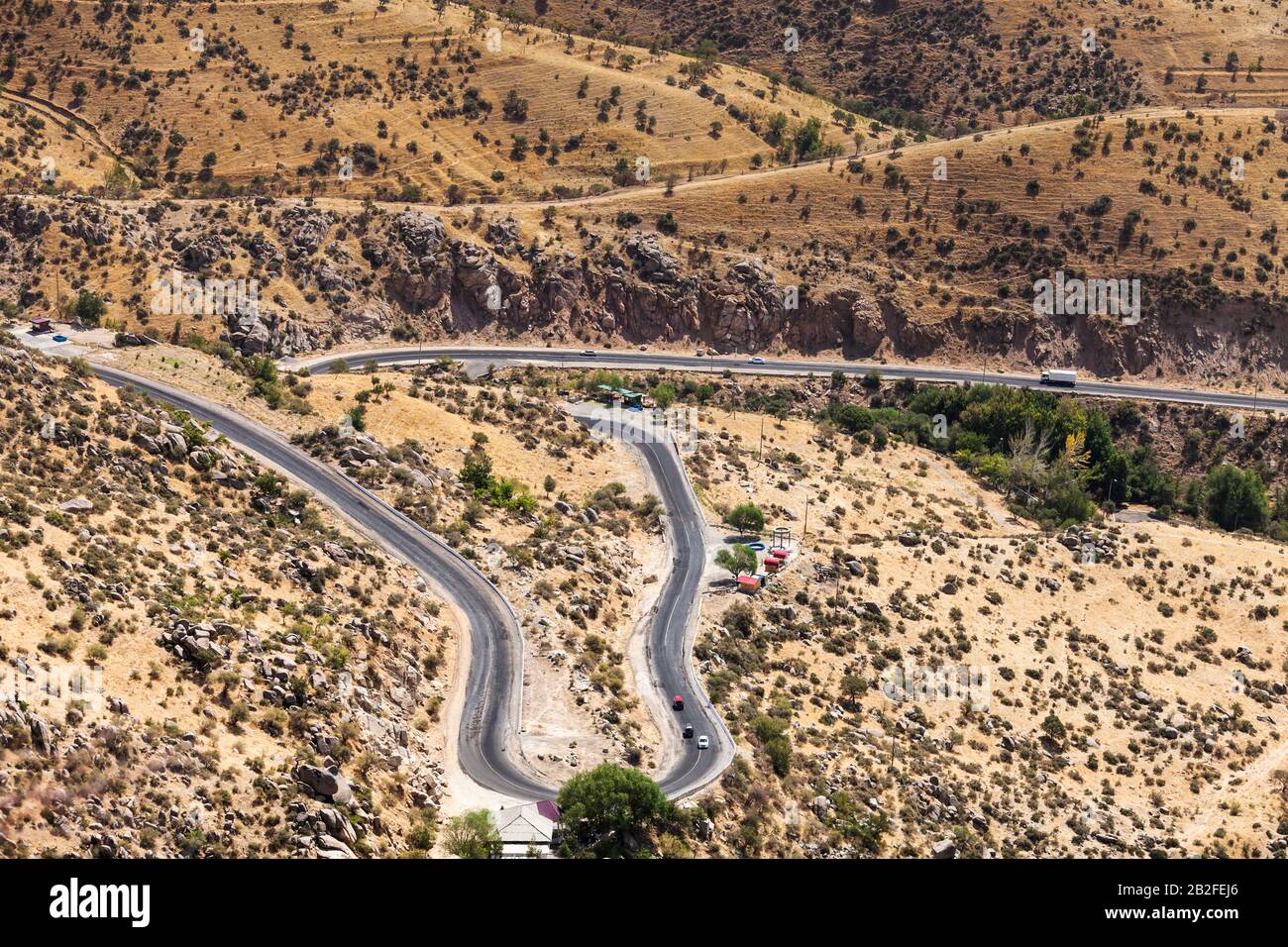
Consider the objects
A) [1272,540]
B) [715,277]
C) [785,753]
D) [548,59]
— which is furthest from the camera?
[548,59]

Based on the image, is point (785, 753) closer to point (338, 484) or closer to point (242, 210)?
point (338, 484)

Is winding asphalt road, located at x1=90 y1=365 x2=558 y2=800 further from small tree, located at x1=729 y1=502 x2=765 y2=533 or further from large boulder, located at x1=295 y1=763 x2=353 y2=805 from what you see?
small tree, located at x1=729 y1=502 x2=765 y2=533

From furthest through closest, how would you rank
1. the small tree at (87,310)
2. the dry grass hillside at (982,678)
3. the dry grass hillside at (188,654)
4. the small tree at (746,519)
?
the small tree at (87,310) → the small tree at (746,519) → the dry grass hillside at (982,678) → the dry grass hillside at (188,654)

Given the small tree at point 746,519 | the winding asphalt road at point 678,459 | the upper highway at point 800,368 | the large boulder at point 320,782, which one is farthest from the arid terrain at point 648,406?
the upper highway at point 800,368

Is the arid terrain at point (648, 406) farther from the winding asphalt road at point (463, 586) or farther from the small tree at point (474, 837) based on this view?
the winding asphalt road at point (463, 586)

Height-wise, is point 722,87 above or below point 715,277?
above

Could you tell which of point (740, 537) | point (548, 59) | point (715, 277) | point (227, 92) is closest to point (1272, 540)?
point (740, 537)
